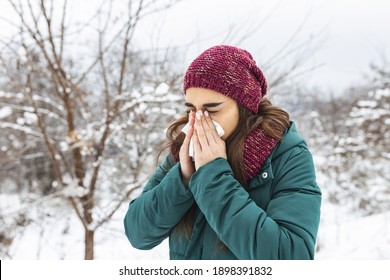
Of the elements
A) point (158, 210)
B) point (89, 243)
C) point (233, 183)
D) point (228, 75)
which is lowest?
point (89, 243)

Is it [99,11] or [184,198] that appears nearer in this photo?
[184,198]

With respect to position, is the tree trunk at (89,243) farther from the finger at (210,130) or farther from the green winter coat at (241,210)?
the finger at (210,130)

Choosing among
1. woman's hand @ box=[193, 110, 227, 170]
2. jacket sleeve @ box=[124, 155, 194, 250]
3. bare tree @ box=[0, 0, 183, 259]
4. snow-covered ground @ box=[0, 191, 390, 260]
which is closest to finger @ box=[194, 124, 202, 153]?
woman's hand @ box=[193, 110, 227, 170]

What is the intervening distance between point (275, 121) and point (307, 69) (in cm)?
207

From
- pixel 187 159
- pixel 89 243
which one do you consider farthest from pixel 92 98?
pixel 187 159

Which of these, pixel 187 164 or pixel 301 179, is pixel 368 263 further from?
pixel 187 164

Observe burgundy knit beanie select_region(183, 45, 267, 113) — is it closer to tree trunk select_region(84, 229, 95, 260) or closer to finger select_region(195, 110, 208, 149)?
finger select_region(195, 110, 208, 149)

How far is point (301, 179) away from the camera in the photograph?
3.44 ft

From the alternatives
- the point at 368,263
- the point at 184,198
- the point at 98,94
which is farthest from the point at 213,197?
the point at 98,94

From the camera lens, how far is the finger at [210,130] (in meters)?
1.10

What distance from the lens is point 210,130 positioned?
43.4 inches

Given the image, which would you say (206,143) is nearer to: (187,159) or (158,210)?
(187,159)

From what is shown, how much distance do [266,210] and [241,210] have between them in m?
0.12

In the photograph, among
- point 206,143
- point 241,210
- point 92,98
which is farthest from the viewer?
point 92,98
